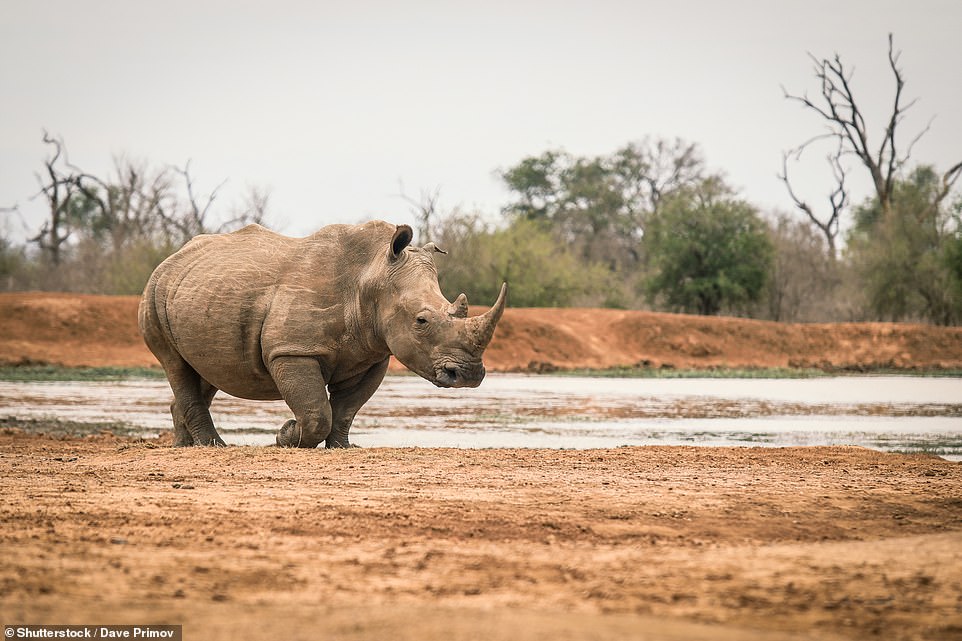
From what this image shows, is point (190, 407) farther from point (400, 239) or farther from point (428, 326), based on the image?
point (428, 326)

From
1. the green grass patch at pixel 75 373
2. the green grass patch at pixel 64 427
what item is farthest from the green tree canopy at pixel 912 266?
the green grass patch at pixel 64 427

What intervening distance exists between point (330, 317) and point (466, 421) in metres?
6.72

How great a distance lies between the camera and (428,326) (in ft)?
31.9

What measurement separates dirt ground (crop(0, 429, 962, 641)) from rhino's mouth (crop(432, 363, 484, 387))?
81cm

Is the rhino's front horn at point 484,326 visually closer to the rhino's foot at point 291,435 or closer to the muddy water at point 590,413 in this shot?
the rhino's foot at point 291,435

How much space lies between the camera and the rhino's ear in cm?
1016

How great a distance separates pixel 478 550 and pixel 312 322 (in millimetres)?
4863

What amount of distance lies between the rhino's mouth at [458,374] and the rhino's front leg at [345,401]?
1250mm

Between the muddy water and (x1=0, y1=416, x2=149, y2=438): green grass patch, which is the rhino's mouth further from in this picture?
(x1=0, y1=416, x2=149, y2=438): green grass patch

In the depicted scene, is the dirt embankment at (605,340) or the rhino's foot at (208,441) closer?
the rhino's foot at (208,441)

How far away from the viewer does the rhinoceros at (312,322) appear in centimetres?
978

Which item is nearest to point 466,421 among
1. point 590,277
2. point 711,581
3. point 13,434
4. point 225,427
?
point 225,427

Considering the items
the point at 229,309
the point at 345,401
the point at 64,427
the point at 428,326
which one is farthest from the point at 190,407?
the point at 64,427

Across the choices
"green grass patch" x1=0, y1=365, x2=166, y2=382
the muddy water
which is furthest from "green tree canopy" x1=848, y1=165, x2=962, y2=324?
"green grass patch" x1=0, y1=365, x2=166, y2=382
